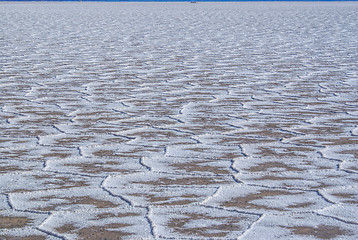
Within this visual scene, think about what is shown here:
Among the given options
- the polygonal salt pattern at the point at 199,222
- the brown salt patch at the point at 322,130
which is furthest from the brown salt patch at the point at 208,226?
the brown salt patch at the point at 322,130

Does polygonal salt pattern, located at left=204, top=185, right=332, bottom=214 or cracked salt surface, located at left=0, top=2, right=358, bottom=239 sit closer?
cracked salt surface, located at left=0, top=2, right=358, bottom=239

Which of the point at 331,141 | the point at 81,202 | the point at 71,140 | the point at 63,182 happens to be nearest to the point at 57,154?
the point at 71,140

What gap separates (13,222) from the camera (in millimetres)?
2355

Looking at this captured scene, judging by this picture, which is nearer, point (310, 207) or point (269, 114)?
point (310, 207)

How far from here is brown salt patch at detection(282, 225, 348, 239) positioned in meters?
2.25

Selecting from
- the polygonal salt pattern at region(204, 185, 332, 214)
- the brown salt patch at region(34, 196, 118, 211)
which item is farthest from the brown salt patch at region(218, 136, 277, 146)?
the brown salt patch at region(34, 196, 118, 211)

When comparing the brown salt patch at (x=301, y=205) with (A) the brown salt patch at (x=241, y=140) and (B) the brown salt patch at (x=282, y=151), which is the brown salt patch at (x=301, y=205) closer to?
(B) the brown salt patch at (x=282, y=151)

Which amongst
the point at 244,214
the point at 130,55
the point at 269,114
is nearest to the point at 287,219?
the point at 244,214

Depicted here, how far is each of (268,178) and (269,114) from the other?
1460 mm

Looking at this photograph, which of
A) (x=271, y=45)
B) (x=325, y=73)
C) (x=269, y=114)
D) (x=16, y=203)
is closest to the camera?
(x=16, y=203)

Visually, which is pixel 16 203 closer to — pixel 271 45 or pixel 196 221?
pixel 196 221

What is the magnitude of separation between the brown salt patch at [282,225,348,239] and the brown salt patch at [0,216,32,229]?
0.84m

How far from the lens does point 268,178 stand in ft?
9.59

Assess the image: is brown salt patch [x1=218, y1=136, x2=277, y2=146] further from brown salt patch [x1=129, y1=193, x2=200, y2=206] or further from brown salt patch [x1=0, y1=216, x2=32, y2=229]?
brown salt patch [x1=0, y1=216, x2=32, y2=229]
